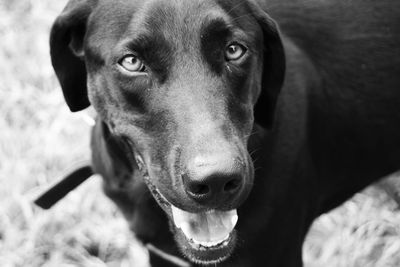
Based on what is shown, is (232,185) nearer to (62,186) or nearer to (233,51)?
(233,51)

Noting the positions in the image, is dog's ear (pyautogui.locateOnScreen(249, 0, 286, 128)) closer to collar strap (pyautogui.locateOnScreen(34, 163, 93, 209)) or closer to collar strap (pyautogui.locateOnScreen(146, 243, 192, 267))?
collar strap (pyautogui.locateOnScreen(146, 243, 192, 267))

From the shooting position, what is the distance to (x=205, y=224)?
2.64 meters

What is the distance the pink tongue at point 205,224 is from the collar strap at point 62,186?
1069mm

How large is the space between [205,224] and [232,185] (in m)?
0.31

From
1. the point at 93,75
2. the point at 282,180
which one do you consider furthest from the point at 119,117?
the point at 282,180

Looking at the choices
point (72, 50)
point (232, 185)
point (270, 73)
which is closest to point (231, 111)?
point (232, 185)

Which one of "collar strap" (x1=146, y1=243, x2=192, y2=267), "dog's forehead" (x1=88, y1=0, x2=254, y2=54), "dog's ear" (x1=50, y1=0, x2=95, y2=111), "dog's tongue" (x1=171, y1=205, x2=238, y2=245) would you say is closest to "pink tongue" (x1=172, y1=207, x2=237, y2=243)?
"dog's tongue" (x1=171, y1=205, x2=238, y2=245)

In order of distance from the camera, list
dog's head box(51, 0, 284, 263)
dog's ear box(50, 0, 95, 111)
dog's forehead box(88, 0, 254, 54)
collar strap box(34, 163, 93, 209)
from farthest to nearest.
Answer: collar strap box(34, 163, 93, 209), dog's ear box(50, 0, 95, 111), dog's forehead box(88, 0, 254, 54), dog's head box(51, 0, 284, 263)

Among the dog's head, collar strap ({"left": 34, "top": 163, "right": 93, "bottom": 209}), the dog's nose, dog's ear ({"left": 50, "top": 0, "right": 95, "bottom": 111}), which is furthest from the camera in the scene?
collar strap ({"left": 34, "top": 163, "right": 93, "bottom": 209})

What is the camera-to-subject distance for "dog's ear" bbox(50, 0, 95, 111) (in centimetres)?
282

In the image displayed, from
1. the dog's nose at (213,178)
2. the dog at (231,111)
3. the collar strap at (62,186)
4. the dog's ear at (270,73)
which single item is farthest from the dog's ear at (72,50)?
the dog's nose at (213,178)

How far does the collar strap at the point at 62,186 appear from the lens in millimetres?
3570

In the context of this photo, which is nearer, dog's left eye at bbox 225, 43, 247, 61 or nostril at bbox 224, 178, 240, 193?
nostril at bbox 224, 178, 240, 193

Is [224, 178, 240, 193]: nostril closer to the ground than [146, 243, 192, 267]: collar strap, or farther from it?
farther from it
